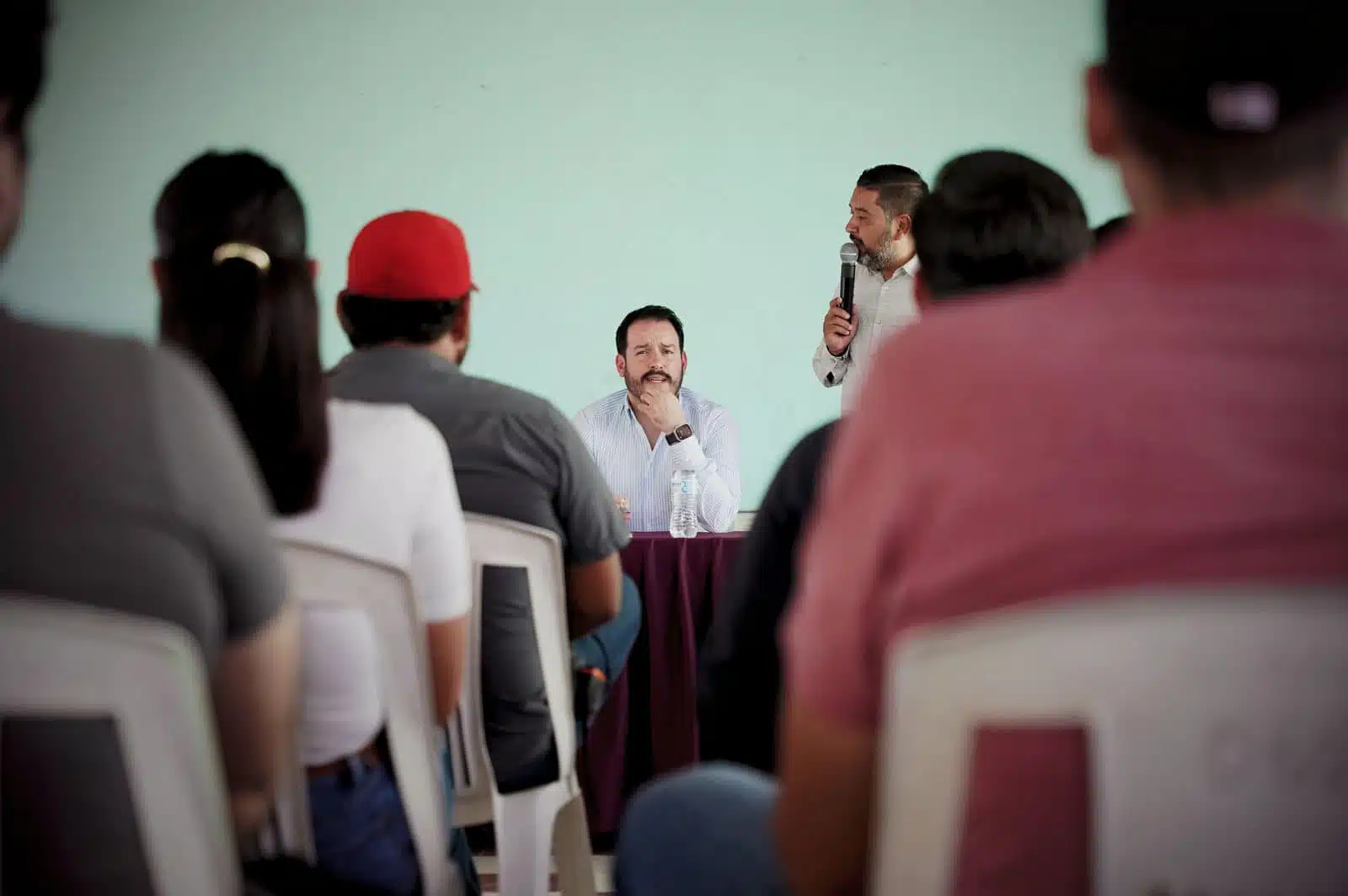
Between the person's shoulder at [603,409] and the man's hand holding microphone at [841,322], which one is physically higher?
the man's hand holding microphone at [841,322]

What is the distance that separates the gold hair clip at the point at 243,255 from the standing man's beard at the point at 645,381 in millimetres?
2085

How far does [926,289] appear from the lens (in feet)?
3.90

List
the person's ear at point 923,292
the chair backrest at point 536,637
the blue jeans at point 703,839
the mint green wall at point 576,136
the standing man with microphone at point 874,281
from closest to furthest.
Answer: the blue jeans at point 703,839 → the person's ear at point 923,292 → the chair backrest at point 536,637 → the standing man with microphone at point 874,281 → the mint green wall at point 576,136

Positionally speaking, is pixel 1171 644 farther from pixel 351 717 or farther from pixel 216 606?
pixel 351 717

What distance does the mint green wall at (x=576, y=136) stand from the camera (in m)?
4.37

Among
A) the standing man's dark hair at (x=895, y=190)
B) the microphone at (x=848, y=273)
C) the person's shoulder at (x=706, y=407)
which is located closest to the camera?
the microphone at (x=848, y=273)

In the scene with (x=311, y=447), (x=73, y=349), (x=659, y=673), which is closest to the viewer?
(x=73, y=349)

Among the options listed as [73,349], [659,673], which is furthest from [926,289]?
[659,673]

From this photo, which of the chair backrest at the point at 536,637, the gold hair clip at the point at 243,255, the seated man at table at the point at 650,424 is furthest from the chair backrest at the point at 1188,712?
the seated man at table at the point at 650,424

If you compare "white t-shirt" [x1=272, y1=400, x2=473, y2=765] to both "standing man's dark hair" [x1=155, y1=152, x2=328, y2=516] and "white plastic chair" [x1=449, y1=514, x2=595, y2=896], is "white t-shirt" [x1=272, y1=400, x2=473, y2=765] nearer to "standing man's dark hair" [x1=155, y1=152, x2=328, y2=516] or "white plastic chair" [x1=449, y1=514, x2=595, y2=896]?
"standing man's dark hair" [x1=155, y1=152, x2=328, y2=516]

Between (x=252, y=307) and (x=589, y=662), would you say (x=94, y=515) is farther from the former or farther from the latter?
(x=589, y=662)

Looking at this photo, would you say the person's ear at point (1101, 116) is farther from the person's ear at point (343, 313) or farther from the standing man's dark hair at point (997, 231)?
the person's ear at point (343, 313)

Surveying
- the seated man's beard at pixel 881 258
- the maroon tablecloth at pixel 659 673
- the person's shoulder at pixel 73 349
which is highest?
the seated man's beard at pixel 881 258

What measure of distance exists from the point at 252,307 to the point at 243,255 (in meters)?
0.06
